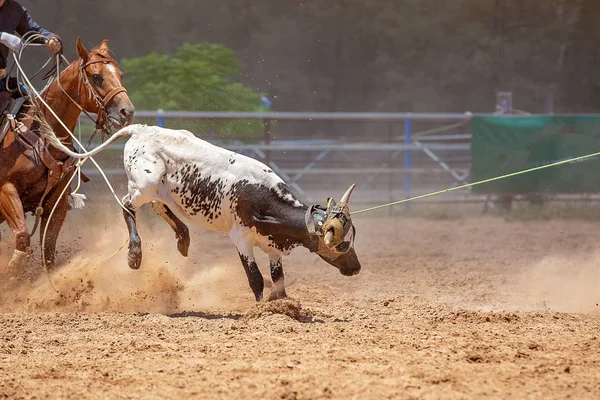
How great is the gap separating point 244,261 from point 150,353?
1541 millimetres

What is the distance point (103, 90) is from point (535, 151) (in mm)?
9101

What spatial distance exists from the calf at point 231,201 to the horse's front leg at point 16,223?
61 centimetres

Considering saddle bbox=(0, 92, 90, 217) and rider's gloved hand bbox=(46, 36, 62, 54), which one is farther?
rider's gloved hand bbox=(46, 36, 62, 54)

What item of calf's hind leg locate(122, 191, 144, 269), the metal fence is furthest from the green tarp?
calf's hind leg locate(122, 191, 144, 269)

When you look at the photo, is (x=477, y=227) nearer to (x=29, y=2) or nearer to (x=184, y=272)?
(x=184, y=272)

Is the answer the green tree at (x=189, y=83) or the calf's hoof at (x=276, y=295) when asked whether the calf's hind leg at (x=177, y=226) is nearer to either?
the calf's hoof at (x=276, y=295)

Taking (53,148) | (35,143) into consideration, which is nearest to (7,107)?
(35,143)

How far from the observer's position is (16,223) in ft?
23.6

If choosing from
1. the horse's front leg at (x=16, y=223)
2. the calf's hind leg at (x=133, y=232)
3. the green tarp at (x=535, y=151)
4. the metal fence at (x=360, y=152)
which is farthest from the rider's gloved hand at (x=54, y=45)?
the green tarp at (x=535, y=151)

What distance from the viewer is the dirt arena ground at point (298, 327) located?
4617mm

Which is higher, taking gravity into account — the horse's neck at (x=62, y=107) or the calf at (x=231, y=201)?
the horse's neck at (x=62, y=107)

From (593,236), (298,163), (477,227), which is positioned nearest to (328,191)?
(298,163)

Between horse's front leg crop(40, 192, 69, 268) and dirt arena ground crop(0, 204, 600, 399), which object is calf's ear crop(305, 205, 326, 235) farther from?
horse's front leg crop(40, 192, 69, 268)

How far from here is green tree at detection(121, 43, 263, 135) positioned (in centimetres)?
1711
